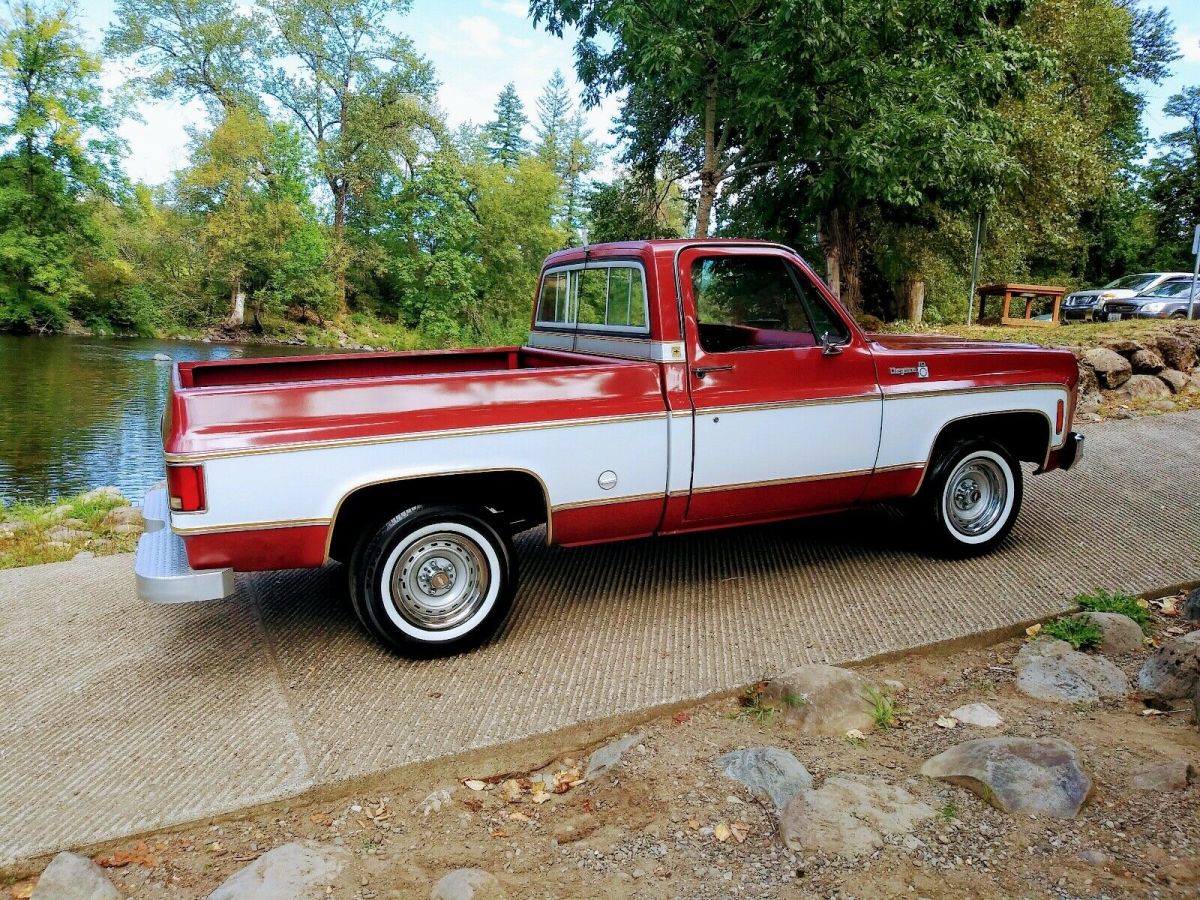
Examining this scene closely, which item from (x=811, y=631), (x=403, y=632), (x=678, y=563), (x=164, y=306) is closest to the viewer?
(x=403, y=632)

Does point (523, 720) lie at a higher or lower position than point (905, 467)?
lower

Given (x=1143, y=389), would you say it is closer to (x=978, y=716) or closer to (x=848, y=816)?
(x=978, y=716)

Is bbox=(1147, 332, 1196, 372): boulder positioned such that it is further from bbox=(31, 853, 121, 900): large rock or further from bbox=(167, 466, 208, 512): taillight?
bbox=(31, 853, 121, 900): large rock

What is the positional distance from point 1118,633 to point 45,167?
1562 inches

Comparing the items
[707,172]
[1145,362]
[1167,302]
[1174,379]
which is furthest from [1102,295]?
[707,172]

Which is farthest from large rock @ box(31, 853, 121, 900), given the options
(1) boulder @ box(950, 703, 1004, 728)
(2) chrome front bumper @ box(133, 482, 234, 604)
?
(1) boulder @ box(950, 703, 1004, 728)

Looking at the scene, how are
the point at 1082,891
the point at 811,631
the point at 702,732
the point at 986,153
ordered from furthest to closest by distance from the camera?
the point at 986,153
the point at 811,631
the point at 702,732
the point at 1082,891

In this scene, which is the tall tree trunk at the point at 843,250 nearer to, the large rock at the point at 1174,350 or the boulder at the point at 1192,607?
the large rock at the point at 1174,350

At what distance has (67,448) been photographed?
14.5 m

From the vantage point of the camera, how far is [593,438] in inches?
154

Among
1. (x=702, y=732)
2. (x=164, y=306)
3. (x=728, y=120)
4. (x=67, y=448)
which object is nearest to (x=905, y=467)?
(x=702, y=732)

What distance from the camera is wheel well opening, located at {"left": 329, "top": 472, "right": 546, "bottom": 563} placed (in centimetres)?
373

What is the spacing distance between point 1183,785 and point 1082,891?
2.40 ft

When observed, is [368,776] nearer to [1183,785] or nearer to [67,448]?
[1183,785]
